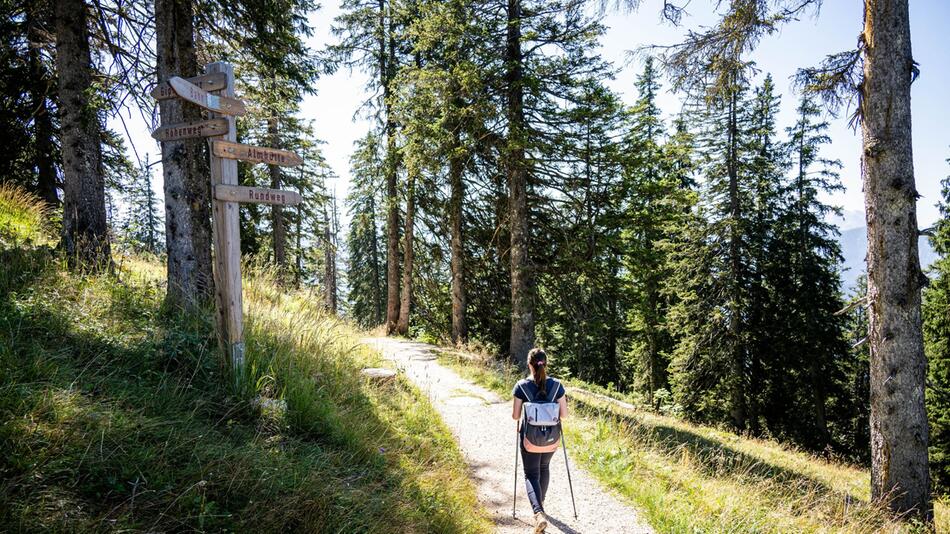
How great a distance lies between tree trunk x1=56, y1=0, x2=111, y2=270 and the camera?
6.85 m

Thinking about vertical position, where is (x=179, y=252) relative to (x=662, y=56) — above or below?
below

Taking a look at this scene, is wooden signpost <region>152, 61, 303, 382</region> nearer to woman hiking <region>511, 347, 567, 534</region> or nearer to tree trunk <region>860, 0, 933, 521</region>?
woman hiking <region>511, 347, 567, 534</region>

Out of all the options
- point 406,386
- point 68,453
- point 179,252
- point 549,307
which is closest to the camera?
point 68,453

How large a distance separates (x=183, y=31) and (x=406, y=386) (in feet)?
21.0

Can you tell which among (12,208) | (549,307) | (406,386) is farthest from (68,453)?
(549,307)

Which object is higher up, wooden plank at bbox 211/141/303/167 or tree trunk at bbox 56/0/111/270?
tree trunk at bbox 56/0/111/270

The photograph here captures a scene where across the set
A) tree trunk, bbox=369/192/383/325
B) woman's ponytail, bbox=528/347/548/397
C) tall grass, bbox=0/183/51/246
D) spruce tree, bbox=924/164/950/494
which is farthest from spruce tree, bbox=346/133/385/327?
spruce tree, bbox=924/164/950/494

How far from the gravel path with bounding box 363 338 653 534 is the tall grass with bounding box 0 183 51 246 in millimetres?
6498

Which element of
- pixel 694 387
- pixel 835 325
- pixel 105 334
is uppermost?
pixel 105 334

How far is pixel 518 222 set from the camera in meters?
12.0

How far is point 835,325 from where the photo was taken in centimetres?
1956

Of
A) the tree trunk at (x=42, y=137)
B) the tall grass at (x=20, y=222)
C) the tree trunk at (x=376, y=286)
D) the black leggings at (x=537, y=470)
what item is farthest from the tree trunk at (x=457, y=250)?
the tree trunk at (x=376, y=286)

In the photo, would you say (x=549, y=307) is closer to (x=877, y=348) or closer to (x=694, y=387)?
(x=877, y=348)

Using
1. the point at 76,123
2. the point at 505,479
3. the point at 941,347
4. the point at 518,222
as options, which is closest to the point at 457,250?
the point at 518,222
